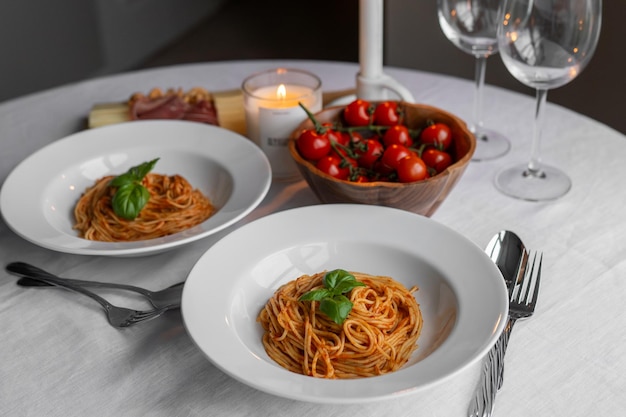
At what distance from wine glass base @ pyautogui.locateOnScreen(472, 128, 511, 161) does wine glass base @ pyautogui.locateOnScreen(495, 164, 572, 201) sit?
0.24 ft

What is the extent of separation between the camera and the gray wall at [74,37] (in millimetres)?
4176

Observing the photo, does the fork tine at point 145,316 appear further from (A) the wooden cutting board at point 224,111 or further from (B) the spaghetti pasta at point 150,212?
(A) the wooden cutting board at point 224,111

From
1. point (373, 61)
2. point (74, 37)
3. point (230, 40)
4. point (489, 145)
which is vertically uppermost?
point (373, 61)

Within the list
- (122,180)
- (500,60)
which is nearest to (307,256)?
(122,180)

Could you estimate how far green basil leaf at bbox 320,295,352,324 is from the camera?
106 cm

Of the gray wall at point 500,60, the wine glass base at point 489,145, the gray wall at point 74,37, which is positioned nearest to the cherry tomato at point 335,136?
the wine glass base at point 489,145

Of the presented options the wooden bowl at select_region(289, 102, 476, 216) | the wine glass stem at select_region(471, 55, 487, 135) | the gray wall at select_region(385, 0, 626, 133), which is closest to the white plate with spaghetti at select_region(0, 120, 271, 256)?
the wooden bowl at select_region(289, 102, 476, 216)

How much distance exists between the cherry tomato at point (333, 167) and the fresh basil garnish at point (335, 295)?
325mm

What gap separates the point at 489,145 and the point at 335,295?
0.83 metres

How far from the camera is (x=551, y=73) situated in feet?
4.79

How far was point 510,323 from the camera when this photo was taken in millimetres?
1188

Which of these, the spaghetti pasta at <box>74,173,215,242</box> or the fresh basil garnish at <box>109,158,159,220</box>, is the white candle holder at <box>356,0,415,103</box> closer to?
the spaghetti pasta at <box>74,173,215,242</box>

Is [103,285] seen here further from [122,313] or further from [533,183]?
[533,183]

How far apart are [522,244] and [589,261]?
13 cm
